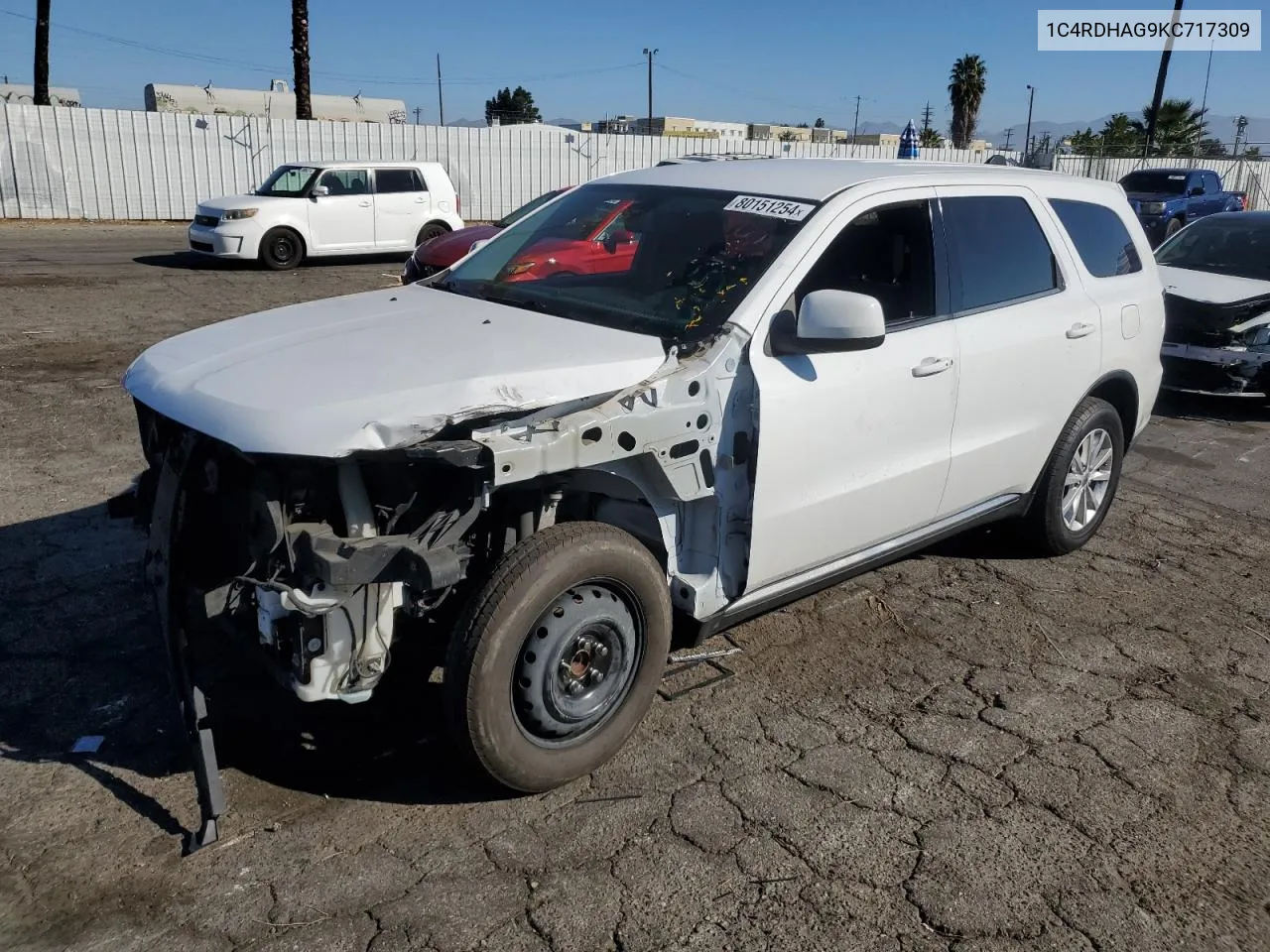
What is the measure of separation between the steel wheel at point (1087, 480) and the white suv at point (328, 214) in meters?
14.1

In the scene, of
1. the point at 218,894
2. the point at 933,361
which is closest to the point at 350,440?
the point at 218,894

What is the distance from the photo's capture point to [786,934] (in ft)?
9.05

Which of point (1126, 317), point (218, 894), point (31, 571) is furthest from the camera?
point (1126, 317)

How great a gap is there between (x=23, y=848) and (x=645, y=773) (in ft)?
6.08

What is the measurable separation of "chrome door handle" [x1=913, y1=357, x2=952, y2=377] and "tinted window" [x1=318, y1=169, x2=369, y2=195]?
49.8 ft

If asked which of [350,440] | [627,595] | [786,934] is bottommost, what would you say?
[786,934]

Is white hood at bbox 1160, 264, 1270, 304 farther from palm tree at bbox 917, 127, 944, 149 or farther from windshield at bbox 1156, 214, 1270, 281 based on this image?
palm tree at bbox 917, 127, 944, 149

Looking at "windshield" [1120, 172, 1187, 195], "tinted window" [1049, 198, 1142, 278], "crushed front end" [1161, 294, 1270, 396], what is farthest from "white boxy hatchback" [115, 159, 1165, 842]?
"windshield" [1120, 172, 1187, 195]

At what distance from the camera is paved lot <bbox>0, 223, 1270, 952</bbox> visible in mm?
2809

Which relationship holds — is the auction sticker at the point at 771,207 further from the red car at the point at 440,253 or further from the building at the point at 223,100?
the building at the point at 223,100

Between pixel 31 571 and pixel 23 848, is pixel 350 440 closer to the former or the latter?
pixel 23 848

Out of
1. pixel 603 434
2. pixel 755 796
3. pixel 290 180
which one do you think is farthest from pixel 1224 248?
pixel 290 180

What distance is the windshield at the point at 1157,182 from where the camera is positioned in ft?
75.7

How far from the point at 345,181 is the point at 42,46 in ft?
48.3
